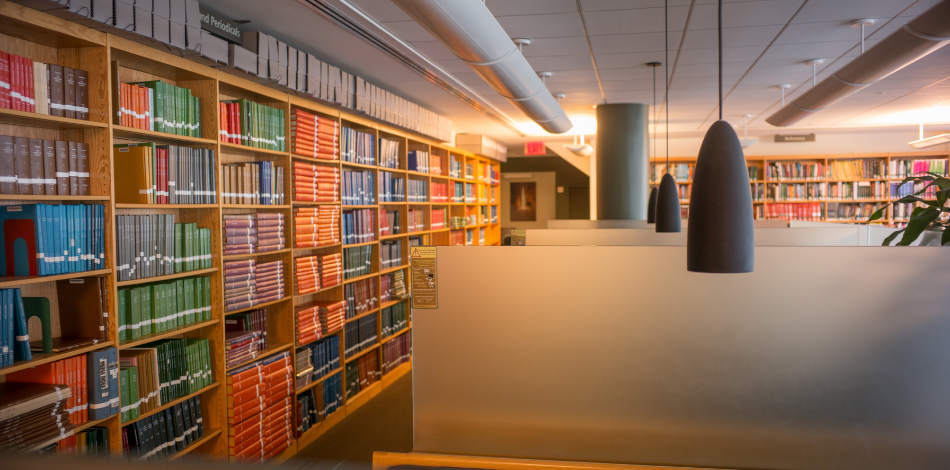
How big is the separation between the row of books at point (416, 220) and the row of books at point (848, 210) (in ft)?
21.6

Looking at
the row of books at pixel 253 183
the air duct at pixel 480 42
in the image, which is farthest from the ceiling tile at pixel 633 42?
the row of books at pixel 253 183

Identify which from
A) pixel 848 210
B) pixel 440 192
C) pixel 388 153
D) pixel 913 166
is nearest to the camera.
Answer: pixel 388 153

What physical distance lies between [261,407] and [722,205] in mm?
3082

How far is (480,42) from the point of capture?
91.1 inches

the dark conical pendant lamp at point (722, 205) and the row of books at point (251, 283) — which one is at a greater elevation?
the dark conical pendant lamp at point (722, 205)

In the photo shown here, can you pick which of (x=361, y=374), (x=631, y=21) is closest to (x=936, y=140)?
(x=631, y=21)

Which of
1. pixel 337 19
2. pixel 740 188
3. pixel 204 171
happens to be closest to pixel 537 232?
pixel 337 19

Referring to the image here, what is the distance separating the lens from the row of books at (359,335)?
461 centimetres

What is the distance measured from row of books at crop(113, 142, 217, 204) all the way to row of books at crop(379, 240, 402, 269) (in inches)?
90.1

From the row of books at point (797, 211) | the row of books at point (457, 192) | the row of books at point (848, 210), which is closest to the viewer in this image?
the row of books at point (457, 192)

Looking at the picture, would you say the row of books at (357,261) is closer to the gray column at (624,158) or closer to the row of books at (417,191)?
the row of books at (417,191)

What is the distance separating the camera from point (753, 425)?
1.71m

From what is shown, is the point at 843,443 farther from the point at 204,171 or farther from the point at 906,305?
the point at 204,171

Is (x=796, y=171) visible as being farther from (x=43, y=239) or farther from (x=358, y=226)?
(x=43, y=239)
